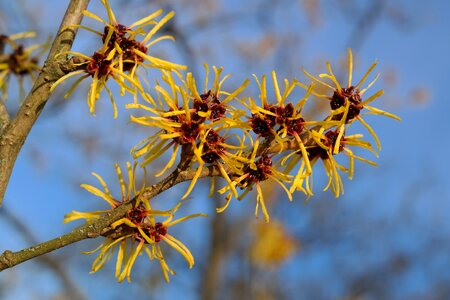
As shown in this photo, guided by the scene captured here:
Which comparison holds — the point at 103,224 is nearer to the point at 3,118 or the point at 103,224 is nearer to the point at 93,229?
the point at 93,229

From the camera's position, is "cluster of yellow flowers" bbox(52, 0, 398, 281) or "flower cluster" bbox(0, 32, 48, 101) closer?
"cluster of yellow flowers" bbox(52, 0, 398, 281)

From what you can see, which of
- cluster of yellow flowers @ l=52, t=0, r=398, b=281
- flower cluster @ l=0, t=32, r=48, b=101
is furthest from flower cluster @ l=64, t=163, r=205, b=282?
flower cluster @ l=0, t=32, r=48, b=101

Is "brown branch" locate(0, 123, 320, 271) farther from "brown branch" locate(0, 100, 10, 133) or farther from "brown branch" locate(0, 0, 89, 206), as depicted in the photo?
"brown branch" locate(0, 100, 10, 133)

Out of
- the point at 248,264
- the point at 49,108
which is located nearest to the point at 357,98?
the point at 49,108

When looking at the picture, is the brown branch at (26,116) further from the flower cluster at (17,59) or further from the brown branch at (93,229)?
the flower cluster at (17,59)

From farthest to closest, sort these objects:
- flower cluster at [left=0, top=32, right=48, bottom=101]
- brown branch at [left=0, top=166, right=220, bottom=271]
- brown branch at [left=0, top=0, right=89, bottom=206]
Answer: flower cluster at [left=0, top=32, right=48, bottom=101], brown branch at [left=0, top=0, right=89, bottom=206], brown branch at [left=0, top=166, right=220, bottom=271]

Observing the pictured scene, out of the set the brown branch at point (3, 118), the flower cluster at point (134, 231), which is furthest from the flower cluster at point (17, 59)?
the flower cluster at point (134, 231)

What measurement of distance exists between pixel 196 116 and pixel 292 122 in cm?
18

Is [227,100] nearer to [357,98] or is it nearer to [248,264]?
[357,98]

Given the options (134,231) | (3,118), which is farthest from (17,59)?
(134,231)

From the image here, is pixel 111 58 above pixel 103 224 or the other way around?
above

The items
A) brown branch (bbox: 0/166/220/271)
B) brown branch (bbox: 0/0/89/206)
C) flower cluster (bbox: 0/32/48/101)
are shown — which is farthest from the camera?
flower cluster (bbox: 0/32/48/101)

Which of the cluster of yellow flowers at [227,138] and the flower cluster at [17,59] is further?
the flower cluster at [17,59]

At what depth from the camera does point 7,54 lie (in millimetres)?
1571
